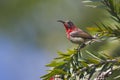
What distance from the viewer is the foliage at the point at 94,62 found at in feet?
3.64

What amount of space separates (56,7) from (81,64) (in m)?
3.82

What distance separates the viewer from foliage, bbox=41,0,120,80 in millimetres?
1109

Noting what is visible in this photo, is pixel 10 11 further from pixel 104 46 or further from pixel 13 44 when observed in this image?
pixel 104 46

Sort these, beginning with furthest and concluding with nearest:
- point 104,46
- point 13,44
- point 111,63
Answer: point 13,44
point 104,46
point 111,63

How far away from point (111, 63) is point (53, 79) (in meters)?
0.15

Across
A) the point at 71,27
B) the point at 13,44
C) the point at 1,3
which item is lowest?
the point at 71,27

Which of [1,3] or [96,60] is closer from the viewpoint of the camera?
[96,60]

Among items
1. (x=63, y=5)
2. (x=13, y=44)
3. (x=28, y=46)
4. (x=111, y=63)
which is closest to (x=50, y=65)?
(x=111, y=63)

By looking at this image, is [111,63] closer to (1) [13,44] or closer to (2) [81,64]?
(2) [81,64]

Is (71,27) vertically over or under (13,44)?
under

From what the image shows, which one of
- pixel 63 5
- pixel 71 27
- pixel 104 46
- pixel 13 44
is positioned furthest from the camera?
pixel 13 44

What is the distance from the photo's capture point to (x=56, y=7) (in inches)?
196

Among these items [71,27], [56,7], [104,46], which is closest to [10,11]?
[56,7]

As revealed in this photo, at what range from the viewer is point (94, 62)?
1.13 metres
